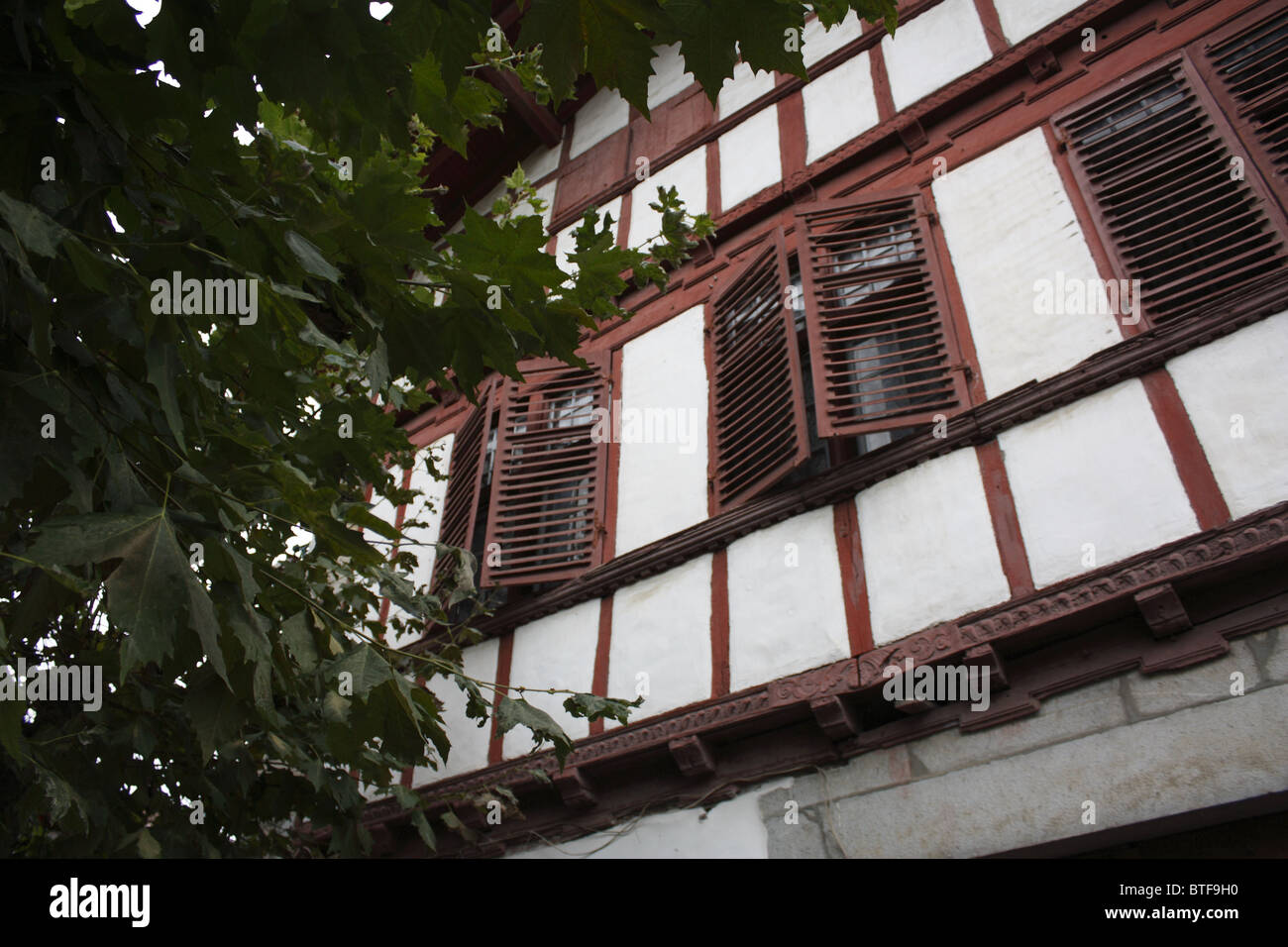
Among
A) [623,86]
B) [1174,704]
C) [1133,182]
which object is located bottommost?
[1174,704]

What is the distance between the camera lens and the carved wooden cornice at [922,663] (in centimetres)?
467

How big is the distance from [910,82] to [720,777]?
A: 18.1ft

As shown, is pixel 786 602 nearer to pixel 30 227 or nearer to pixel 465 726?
pixel 465 726

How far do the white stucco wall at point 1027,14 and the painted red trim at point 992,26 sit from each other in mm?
31

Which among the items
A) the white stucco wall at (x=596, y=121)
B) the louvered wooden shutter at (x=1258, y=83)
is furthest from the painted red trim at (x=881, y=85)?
the white stucco wall at (x=596, y=121)

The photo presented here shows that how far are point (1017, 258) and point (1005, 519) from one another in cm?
185

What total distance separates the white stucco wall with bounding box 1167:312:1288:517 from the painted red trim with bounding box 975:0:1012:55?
3.53 m

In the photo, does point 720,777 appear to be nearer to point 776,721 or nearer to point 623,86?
point 776,721

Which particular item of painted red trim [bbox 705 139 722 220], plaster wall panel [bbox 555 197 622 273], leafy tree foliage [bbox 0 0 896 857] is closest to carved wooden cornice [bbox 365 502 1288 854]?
leafy tree foliage [bbox 0 0 896 857]

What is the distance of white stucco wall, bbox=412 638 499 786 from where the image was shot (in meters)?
7.07

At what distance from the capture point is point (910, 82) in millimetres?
8320

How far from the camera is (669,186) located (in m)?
9.88

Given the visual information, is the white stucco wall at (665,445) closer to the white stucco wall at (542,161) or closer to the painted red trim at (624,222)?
the painted red trim at (624,222)
